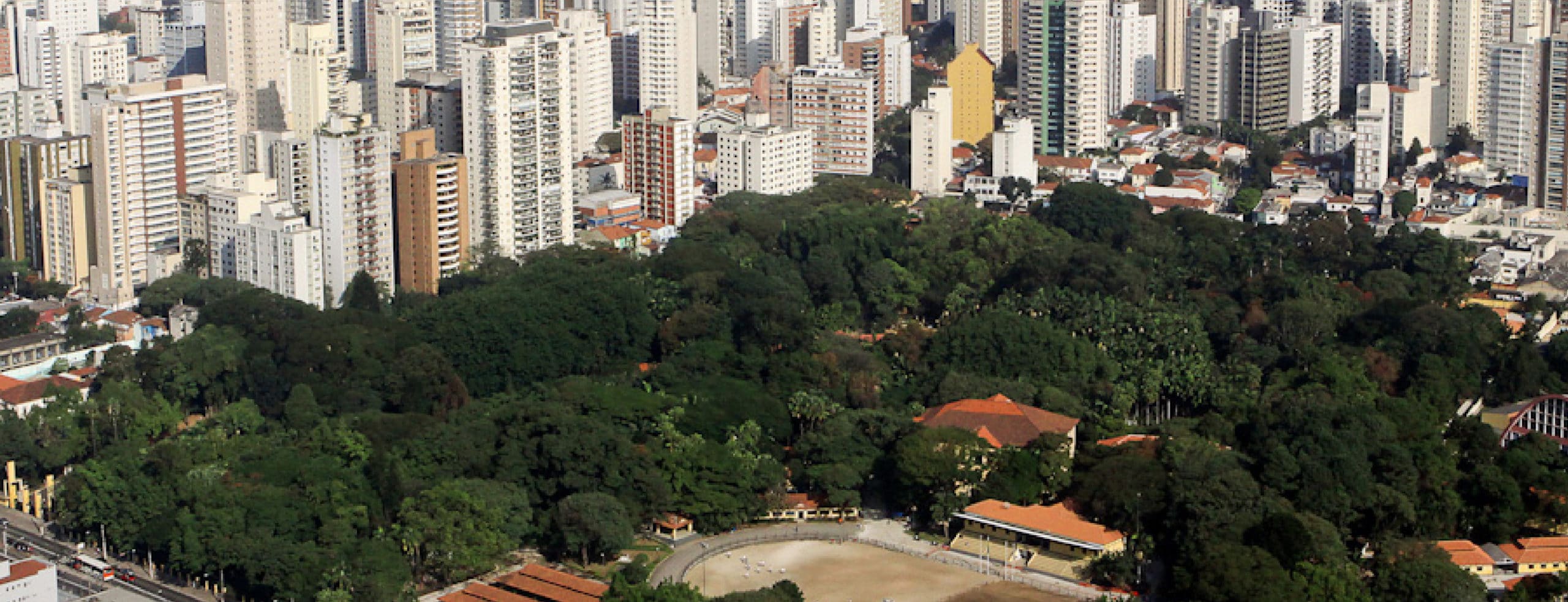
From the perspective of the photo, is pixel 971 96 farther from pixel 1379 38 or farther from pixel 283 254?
pixel 283 254

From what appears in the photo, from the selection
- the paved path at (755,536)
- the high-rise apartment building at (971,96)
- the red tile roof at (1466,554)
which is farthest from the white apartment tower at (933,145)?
the red tile roof at (1466,554)

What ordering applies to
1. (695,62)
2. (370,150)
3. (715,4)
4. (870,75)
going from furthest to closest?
1. (715,4)
2. (695,62)
3. (870,75)
4. (370,150)

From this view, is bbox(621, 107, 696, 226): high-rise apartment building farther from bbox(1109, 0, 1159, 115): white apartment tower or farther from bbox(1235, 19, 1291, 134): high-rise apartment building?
bbox(1235, 19, 1291, 134): high-rise apartment building

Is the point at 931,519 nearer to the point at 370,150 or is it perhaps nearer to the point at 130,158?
the point at 370,150

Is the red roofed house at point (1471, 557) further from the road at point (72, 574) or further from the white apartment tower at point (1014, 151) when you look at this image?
the white apartment tower at point (1014, 151)

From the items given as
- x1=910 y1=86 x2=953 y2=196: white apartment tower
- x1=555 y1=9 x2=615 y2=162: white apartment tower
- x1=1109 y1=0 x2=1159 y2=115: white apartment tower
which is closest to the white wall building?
x1=910 y1=86 x2=953 y2=196: white apartment tower

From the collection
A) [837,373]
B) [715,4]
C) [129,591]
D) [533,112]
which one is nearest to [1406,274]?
[837,373]
